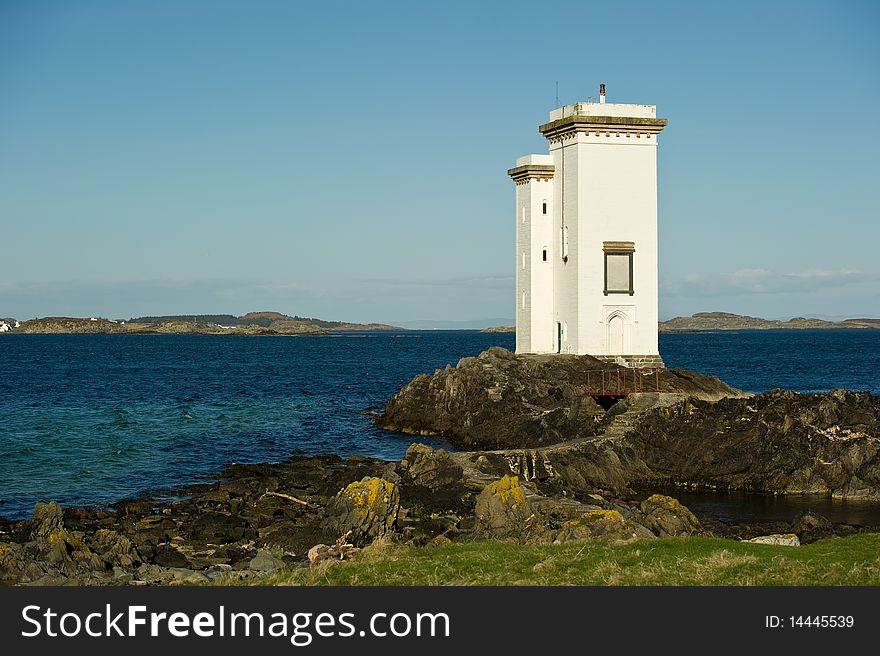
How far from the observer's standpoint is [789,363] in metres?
120

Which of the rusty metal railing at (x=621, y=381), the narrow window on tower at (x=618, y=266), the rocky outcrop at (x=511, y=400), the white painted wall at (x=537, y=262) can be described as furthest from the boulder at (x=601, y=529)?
the white painted wall at (x=537, y=262)

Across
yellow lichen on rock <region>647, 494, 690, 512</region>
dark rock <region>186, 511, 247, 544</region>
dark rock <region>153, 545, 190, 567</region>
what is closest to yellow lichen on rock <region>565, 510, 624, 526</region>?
yellow lichen on rock <region>647, 494, 690, 512</region>

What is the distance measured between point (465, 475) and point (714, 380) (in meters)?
21.0

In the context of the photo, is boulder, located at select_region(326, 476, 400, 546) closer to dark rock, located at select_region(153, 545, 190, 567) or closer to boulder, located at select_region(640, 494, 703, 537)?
dark rock, located at select_region(153, 545, 190, 567)

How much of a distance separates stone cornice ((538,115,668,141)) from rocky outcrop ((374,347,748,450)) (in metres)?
11.0

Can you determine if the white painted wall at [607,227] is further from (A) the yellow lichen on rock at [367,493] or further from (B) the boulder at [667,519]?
(A) the yellow lichen on rock at [367,493]

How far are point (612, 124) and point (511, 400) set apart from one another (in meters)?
14.3

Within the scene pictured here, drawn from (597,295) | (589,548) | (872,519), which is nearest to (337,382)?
(597,295)

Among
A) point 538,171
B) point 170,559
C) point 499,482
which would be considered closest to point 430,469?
point 499,482

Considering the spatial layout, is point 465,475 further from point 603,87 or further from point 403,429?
point 603,87

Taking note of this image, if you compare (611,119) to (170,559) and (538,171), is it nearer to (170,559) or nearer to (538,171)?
(538,171)

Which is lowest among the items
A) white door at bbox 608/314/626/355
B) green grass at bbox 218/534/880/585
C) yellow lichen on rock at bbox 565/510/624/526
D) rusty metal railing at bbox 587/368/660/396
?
yellow lichen on rock at bbox 565/510/624/526

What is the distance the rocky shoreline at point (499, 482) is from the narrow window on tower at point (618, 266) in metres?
3.95

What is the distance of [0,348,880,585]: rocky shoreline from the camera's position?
71.6ft
